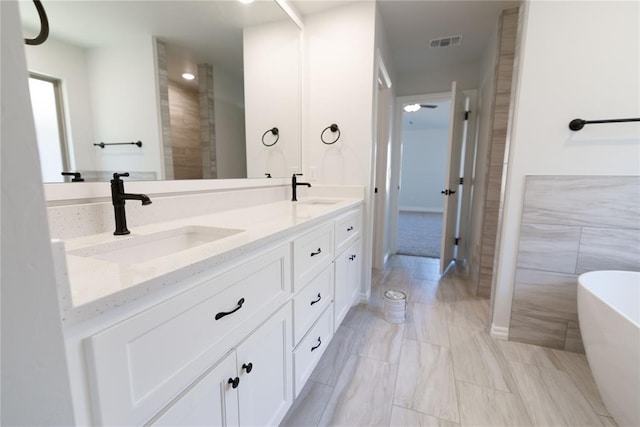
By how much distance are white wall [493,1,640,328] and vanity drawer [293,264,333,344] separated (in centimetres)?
134

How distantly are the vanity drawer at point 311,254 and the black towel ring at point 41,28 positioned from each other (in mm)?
985

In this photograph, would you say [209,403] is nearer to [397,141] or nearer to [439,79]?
[397,141]

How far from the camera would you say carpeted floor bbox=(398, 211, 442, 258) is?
3.90 meters

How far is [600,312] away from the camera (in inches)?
48.7

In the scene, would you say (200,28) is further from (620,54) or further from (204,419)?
(620,54)

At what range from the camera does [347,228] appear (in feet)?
6.09

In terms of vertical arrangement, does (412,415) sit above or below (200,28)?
below

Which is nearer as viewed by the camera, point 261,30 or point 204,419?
point 204,419

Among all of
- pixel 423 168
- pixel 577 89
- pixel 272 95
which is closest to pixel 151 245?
pixel 272 95

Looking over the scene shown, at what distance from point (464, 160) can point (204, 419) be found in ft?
11.2

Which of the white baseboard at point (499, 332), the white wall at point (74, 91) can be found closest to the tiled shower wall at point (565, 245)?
the white baseboard at point (499, 332)

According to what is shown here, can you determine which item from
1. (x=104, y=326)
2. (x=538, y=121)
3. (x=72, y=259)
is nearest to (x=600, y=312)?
(x=538, y=121)

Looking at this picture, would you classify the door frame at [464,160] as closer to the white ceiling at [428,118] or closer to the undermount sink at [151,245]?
the white ceiling at [428,118]

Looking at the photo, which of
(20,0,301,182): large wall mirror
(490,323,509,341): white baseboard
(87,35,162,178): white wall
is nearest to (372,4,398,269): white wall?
(20,0,301,182): large wall mirror
